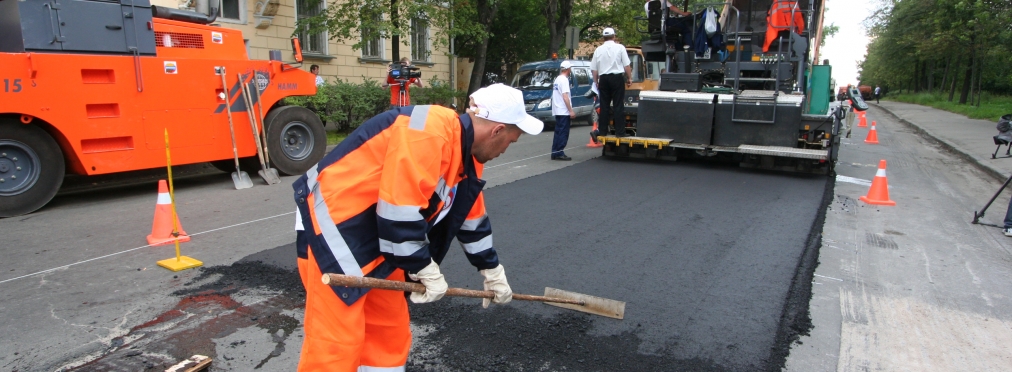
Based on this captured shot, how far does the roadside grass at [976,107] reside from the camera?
23.4 metres

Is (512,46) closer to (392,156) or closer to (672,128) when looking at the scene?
(672,128)

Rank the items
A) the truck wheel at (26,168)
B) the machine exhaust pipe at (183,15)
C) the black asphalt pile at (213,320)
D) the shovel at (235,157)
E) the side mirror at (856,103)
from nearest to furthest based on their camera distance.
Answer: the black asphalt pile at (213,320) → the truck wheel at (26,168) → the machine exhaust pipe at (183,15) → the shovel at (235,157) → the side mirror at (856,103)

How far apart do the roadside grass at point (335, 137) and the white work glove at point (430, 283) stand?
9.77m

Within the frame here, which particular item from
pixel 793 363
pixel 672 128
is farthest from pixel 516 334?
pixel 672 128

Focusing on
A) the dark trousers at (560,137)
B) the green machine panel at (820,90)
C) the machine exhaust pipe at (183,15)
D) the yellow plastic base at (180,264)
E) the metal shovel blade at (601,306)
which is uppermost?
the machine exhaust pipe at (183,15)

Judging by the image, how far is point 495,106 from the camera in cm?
235

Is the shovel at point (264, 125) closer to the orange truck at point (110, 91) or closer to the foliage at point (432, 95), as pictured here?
the orange truck at point (110, 91)

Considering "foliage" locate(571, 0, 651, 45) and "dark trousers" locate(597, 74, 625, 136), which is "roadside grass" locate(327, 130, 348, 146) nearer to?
"dark trousers" locate(597, 74, 625, 136)

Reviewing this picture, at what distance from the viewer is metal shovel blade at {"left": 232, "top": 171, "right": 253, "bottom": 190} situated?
777cm

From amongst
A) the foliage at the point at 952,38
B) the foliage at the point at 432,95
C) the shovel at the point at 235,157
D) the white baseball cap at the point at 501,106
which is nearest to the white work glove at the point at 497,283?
the white baseball cap at the point at 501,106

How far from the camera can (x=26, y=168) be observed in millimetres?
6273

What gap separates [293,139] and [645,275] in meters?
5.93

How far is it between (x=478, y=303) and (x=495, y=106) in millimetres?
1853

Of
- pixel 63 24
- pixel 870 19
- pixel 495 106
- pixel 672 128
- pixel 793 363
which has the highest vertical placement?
pixel 870 19
